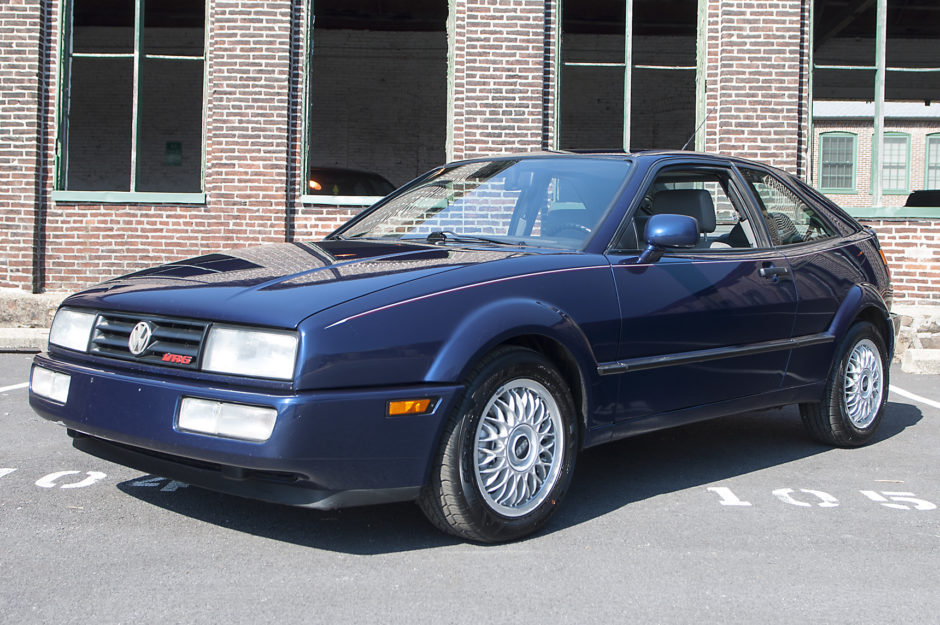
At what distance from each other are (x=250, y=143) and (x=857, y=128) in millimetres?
25196

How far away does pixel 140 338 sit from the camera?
381cm

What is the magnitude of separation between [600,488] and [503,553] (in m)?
1.14

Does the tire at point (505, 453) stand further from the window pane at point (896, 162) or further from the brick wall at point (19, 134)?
the window pane at point (896, 162)

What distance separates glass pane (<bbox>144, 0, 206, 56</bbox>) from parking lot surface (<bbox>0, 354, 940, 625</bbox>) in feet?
65.7

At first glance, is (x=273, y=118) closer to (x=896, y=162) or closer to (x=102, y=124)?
(x=102, y=124)

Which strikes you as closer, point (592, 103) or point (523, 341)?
point (523, 341)

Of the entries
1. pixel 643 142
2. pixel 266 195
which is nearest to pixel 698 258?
pixel 266 195

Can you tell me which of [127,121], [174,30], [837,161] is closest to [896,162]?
[837,161]

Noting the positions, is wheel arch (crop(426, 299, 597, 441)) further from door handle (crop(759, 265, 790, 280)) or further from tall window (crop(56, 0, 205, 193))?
tall window (crop(56, 0, 205, 193))

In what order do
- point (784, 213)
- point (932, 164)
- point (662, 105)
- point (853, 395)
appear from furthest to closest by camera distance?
point (932, 164) < point (662, 105) < point (853, 395) < point (784, 213)

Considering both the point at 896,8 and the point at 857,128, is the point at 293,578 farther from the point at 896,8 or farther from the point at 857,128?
the point at 857,128

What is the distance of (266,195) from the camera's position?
1166 cm

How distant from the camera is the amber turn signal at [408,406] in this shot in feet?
11.8

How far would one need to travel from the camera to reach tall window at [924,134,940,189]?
3466 cm
